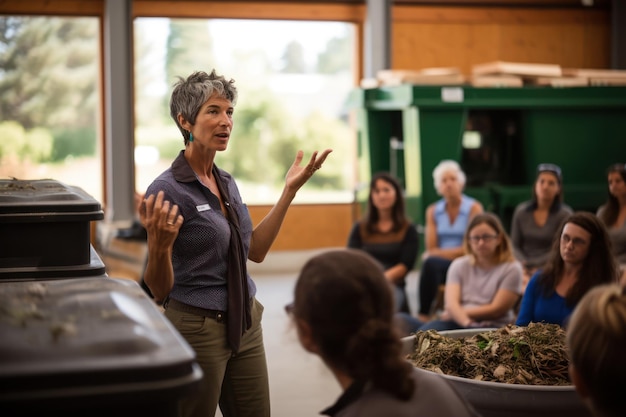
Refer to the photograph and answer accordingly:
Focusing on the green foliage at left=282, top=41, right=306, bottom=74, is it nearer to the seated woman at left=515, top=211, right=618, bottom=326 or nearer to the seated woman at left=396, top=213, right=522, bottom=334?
the seated woman at left=396, top=213, right=522, bottom=334

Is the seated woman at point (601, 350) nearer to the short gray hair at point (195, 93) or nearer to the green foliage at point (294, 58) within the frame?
the short gray hair at point (195, 93)

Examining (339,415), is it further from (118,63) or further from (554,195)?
(118,63)

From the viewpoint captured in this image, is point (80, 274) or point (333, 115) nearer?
point (80, 274)

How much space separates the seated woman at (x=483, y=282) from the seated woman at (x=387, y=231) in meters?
1.13

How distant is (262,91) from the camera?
35.1 ft

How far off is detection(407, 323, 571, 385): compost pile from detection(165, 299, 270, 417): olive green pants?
0.57 m

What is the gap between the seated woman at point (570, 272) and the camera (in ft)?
13.2

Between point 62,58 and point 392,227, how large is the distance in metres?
4.94

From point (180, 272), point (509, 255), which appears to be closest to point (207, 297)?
point (180, 272)

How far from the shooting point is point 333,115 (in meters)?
11.0

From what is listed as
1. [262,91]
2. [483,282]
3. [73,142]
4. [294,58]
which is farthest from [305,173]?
[294,58]

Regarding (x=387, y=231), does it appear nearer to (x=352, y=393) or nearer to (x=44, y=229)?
(x=44, y=229)

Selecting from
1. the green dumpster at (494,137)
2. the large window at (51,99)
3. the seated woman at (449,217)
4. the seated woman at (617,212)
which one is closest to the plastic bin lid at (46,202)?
the seated woman at (449,217)

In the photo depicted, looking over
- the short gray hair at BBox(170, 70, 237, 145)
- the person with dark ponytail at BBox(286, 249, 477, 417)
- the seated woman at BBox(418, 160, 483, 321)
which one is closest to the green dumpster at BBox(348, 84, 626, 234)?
the seated woman at BBox(418, 160, 483, 321)
